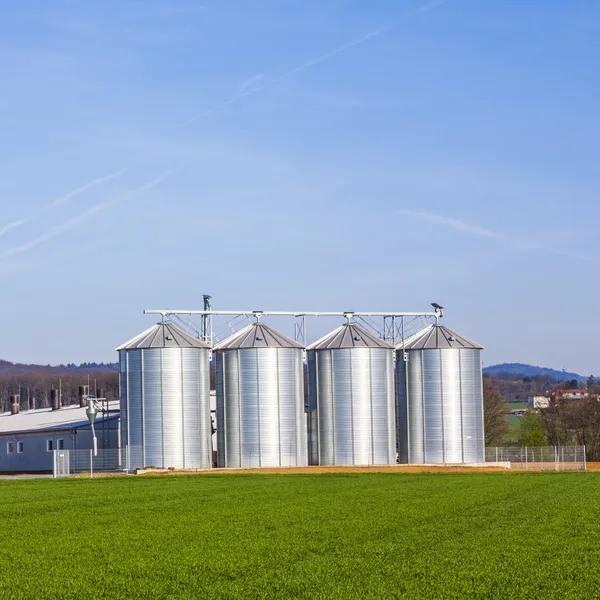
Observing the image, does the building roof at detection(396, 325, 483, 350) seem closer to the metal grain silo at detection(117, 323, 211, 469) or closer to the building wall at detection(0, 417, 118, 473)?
the metal grain silo at detection(117, 323, 211, 469)

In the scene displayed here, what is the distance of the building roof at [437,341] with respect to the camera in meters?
81.3

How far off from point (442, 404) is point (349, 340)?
8934 mm

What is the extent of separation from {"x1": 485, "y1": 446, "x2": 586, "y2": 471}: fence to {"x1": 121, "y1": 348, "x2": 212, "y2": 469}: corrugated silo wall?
25845 mm

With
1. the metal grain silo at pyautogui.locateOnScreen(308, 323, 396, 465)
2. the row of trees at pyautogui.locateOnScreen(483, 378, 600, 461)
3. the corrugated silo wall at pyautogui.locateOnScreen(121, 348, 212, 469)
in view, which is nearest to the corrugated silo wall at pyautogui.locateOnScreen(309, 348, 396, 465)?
→ the metal grain silo at pyautogui.locateOnScreen(308, 323, 396, 465)

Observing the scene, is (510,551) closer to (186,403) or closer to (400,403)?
(186,403)

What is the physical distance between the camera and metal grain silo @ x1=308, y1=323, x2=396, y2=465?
77.8m

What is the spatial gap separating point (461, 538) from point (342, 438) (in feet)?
162

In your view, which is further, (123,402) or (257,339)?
(257,339)

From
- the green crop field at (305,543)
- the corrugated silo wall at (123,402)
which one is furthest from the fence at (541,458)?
the green crop field at (305,543)

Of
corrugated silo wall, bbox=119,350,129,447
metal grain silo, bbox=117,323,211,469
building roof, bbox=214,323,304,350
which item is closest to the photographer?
metal grain silo, bbox=117,323,211,469

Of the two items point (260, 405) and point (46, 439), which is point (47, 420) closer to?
point (46, 439)

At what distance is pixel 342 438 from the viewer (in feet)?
256

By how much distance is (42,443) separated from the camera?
87750 mm

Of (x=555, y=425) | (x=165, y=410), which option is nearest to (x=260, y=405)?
(x=165, y=410)
